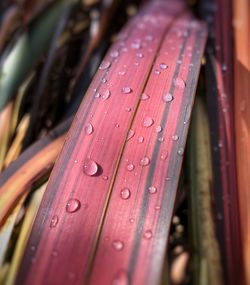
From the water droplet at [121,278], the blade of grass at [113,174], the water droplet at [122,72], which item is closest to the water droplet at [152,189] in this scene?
the blade of grass at [113,174]

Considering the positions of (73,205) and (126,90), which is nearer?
(73,205)

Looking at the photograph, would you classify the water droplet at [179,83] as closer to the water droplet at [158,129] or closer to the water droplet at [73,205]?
the water droplet at [158,129]

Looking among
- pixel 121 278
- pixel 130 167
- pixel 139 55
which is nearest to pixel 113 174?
pixel 130 167

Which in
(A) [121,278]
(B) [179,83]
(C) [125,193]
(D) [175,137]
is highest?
(B) [179,83]

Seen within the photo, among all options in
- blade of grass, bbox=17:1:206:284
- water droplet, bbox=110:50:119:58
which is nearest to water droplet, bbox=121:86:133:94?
blade of grass, bbox=17:1:206:284

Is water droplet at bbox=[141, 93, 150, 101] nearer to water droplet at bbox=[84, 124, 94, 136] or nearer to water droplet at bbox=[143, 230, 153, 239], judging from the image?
water droplet at bbox=[84, 124, 94, 136]

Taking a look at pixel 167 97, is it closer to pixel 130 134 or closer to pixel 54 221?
pixel 130 134

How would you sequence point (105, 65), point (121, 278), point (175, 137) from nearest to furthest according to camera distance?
1. point (121, 278)
2. point (175, 137)
3. point (105, 65)
